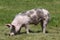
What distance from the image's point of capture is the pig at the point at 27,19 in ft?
47.2

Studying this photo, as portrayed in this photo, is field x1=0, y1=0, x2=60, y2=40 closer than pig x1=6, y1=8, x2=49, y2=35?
Yes

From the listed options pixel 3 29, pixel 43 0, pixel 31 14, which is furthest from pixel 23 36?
pixel 43 0

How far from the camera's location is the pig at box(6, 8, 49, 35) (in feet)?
47.2

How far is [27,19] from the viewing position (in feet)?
48.6

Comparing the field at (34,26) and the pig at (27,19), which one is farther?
the pig at (27,19)

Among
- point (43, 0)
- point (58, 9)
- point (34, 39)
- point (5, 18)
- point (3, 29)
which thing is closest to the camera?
point (34, 39)

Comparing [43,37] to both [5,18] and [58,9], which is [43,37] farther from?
[58,9]

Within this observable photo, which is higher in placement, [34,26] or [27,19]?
[27,19]

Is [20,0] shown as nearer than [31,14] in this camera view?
No

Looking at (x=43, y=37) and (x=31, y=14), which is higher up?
(x=31, y=14)

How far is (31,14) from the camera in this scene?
15.0m

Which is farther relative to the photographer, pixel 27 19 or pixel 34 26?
pixel 34 26

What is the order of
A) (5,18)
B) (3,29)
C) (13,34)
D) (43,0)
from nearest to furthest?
(13,34), (3,29), (5,18), (43,0)

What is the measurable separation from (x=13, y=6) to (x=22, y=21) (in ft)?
43.0
